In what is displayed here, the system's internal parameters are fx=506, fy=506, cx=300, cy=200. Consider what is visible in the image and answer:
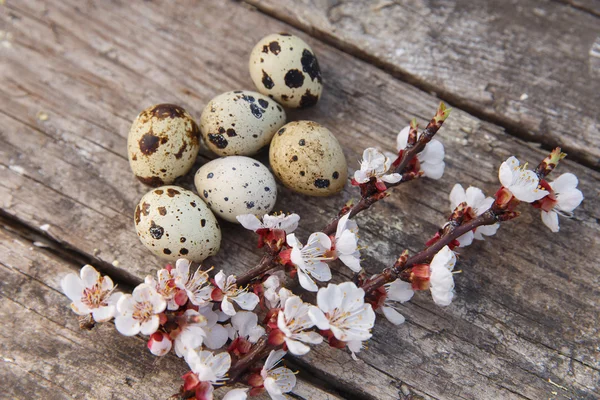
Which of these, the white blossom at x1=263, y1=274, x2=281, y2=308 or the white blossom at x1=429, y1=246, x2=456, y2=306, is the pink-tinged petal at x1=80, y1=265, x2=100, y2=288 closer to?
the white blossom at x1=263, y1=274, x2=281, y2=308

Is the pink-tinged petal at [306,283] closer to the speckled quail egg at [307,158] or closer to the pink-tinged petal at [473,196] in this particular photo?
the speckled quail egg at [307,158]

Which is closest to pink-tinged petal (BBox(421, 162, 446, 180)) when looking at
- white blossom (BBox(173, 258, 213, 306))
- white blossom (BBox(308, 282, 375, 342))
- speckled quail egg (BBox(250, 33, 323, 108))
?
speckled quail egg (BBox(250, 33, 323, 108))

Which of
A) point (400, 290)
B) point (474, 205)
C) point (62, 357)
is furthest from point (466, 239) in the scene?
point (62, 357)

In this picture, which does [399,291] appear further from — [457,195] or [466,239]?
[457,195]

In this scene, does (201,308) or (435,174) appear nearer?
(201,308)

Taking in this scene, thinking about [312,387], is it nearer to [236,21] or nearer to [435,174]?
[435,174]

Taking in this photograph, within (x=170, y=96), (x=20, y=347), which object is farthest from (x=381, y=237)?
(x=20, y=347)
